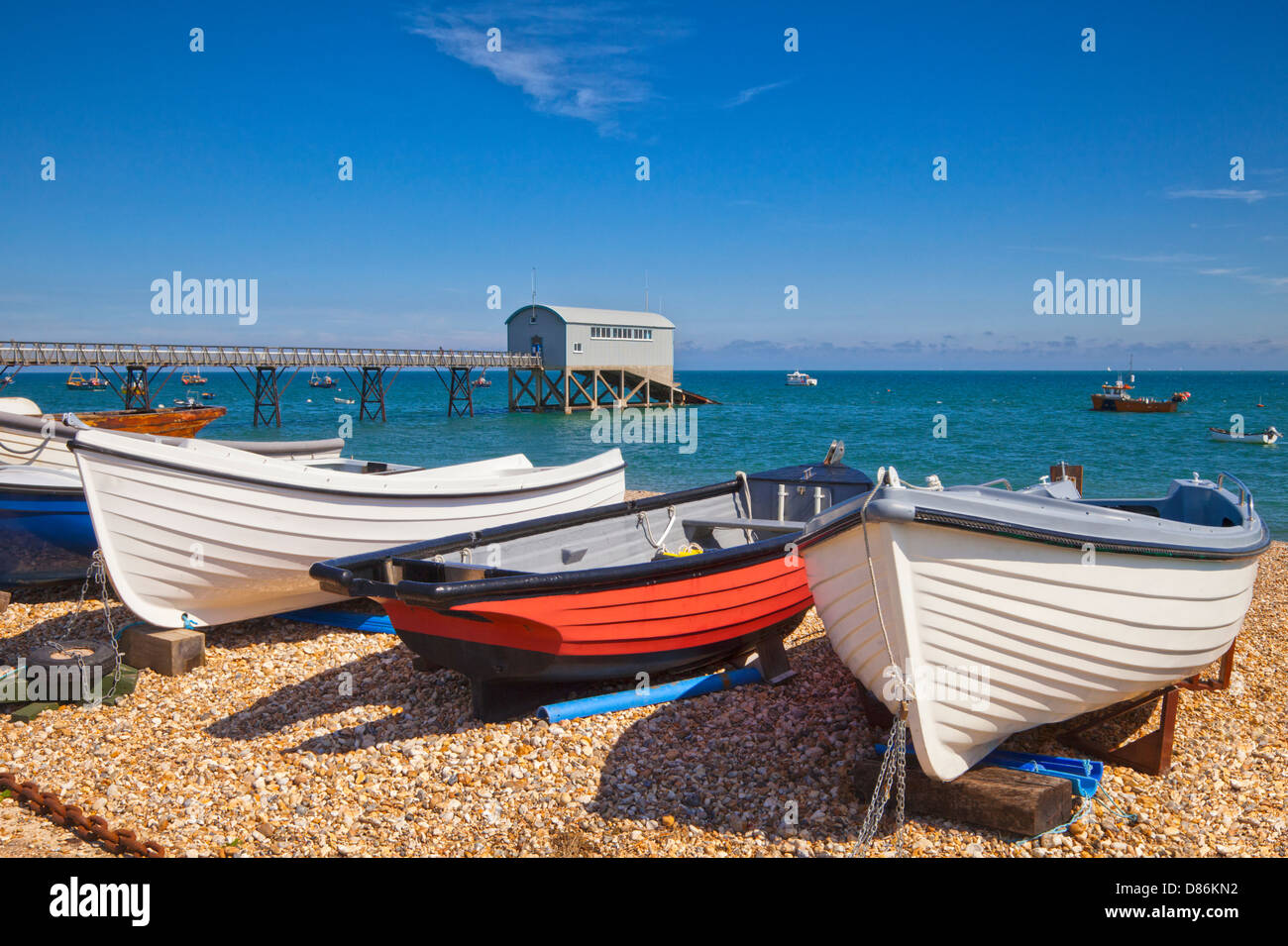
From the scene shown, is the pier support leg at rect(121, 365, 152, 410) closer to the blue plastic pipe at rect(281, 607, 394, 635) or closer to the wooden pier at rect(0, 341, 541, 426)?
the wooden pier at rect(0, 341, 541, 426)

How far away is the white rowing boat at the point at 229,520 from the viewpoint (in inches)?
295

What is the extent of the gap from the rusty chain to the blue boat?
185 inches

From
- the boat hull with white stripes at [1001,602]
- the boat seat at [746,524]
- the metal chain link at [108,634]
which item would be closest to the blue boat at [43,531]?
the metal chain link at [108,634]

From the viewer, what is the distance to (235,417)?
58.1 metres

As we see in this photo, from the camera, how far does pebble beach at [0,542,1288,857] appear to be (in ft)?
16.2

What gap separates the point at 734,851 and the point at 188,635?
5.51 m

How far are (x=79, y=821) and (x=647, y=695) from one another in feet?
12.4

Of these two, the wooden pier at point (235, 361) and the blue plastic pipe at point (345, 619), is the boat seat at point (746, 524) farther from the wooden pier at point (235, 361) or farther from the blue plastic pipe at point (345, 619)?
the wooden pier at point (235, 361)

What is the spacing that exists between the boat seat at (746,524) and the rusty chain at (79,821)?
5.85 metres

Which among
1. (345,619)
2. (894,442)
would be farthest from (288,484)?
(894,442)

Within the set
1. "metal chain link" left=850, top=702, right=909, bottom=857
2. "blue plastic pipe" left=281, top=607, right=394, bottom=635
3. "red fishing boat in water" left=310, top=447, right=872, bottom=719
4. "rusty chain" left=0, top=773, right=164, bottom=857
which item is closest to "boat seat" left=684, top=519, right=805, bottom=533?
"red fishing boat in water" left=310, top=447, right=872, bottom=719

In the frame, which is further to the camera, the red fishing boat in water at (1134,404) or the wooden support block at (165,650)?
the red fishing boat in water at (1134,404)
